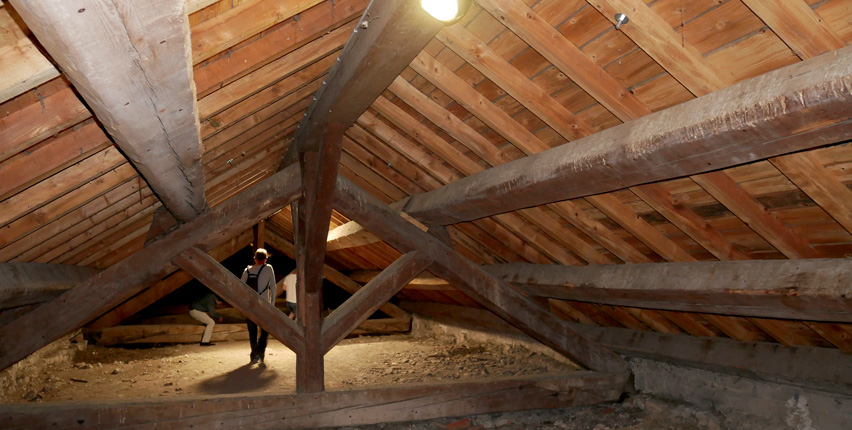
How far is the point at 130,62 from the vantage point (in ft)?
3.69

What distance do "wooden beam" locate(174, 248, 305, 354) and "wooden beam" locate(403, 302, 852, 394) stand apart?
2.66 m

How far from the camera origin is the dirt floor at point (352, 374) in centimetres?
395

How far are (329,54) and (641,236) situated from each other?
1958 millimetres

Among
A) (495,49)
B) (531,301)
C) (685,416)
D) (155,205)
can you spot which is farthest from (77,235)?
(685,416)

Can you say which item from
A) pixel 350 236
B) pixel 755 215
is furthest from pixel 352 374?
pixel 755 215

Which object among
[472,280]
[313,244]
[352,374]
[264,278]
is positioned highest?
[264,278]

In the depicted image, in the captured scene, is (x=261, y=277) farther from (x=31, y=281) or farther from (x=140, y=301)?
(x=140, y=301)

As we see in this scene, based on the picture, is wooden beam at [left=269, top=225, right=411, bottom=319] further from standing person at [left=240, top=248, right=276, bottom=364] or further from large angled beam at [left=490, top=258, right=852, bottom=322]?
large angled beam at [left=490, top=258, right=852, bottom=322]

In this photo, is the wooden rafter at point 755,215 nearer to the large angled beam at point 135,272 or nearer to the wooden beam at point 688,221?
the wooden beam at point 688,221

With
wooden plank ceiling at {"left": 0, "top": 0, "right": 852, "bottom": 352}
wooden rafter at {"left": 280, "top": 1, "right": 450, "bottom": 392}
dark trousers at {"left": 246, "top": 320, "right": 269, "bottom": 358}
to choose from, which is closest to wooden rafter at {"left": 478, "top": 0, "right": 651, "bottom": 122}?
wooden plank ceiling at {"left": 0, "top": 0, "right": 852, "bottom": 352}

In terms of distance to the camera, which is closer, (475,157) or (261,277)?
(475,157)

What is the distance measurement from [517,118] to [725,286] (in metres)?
1.39

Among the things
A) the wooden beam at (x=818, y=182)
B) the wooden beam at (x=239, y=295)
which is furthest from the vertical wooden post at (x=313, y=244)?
the wooden beam at (x=818, y=182)

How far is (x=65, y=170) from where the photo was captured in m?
2.28
